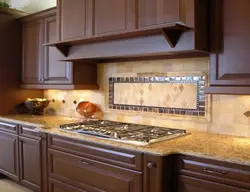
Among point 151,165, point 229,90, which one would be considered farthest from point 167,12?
point 151,165

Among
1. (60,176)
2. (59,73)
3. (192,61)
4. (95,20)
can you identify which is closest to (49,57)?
(59,73)

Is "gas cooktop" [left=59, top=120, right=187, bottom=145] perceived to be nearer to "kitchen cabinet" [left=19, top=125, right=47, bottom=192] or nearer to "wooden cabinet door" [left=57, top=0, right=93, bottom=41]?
"kitchen cabinet" [left=19, top=125, right=47, bottom=192]

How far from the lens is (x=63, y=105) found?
3.93 meters

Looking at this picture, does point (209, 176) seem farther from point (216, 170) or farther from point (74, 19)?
point (74, 19)

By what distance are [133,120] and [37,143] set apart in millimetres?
1075

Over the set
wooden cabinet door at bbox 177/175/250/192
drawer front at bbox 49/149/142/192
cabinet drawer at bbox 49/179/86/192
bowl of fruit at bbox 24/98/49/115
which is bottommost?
cabinet drawer at bbox 49/179/86/192

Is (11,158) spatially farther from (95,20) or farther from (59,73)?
(95,20)

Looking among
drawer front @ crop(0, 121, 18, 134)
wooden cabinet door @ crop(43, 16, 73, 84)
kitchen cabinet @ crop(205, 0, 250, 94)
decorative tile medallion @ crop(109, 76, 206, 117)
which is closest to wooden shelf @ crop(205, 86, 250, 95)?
kitchen cabinet @ crop(205, 0, 250, 94)

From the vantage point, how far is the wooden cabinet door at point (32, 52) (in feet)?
12.4

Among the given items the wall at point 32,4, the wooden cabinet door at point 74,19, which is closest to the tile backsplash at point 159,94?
the wooden cabinet door at point 74,19

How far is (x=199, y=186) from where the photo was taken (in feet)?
6.16

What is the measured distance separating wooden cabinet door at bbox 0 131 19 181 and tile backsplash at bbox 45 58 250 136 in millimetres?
822

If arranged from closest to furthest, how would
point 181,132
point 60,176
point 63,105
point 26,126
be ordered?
1. point 181,132
2. point 60,176
3. point 26,126
4. point 63,105

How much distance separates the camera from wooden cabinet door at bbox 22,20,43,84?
3773mm
